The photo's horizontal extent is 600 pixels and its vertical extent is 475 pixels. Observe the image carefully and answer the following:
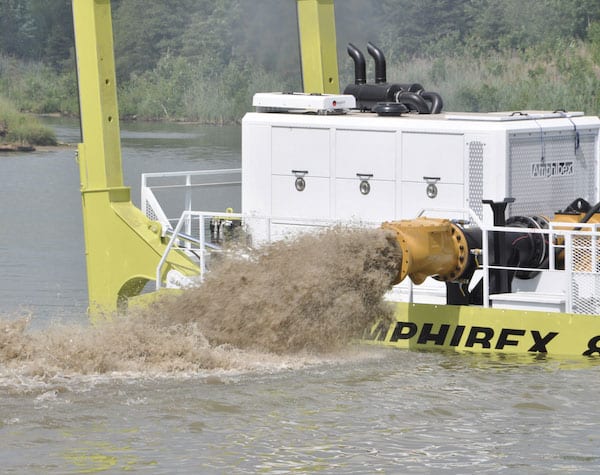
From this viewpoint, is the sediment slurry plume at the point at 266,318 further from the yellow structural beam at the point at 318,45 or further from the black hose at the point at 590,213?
the yellow structural beam at the point at 318,45

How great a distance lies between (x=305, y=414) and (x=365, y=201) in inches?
143

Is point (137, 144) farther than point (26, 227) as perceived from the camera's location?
Yes

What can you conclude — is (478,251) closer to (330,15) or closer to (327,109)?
(327,109)

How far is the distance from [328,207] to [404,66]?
29.6 meters

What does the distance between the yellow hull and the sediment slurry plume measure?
0.57 metres

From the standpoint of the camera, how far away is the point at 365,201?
49.9 feet

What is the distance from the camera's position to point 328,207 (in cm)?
1545

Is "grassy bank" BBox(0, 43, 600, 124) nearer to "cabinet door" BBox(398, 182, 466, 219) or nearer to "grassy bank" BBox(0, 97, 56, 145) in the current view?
"grassy bank" BBox(0, 97, 56, 145)

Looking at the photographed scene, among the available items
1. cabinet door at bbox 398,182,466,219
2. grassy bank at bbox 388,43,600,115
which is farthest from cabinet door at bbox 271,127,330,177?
grassy bank at bbox 388,43,600,115

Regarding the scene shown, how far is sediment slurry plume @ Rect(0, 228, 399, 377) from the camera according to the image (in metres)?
13.2

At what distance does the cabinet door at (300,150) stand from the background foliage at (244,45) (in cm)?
2465

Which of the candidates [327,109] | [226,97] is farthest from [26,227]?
[226,97]

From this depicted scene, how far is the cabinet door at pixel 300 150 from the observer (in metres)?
15.4

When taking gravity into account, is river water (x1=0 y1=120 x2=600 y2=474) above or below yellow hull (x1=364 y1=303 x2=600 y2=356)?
below
